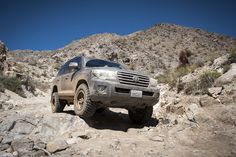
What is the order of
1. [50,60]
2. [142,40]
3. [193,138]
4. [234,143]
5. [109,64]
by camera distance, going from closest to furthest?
[234,143] < [193,138] < [109,64] < [50,60] < [142,40]

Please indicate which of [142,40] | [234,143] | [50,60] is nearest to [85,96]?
[234,143]

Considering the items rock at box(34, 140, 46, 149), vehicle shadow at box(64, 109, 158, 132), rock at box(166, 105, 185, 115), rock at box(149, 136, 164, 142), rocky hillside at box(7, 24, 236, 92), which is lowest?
rock at box(34, 140, 46, 149)

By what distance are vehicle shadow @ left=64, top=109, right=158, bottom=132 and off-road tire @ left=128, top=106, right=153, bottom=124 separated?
5.4 inches

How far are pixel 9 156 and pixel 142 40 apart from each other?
114ft

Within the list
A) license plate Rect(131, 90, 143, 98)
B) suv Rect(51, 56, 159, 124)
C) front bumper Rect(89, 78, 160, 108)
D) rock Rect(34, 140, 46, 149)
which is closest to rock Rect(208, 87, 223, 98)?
suv Rect(51, 56, 159, 124)

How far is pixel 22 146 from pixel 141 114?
3373 millimetres

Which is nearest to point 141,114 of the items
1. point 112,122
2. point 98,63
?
point 112,122

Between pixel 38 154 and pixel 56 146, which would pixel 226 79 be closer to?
pixel 56 146

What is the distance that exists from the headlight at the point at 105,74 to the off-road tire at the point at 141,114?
171 centimetres

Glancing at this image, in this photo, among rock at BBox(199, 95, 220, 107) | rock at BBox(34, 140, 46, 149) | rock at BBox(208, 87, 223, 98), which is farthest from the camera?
rock at BBox(208, 87, 223, 98)

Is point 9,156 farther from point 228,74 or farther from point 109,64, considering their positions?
point 228,74

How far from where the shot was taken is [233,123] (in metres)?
5.54

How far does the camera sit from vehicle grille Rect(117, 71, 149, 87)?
5922 millimetres

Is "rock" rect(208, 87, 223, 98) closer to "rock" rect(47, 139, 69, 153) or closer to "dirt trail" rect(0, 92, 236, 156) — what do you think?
"dirt trail" rect(0, 92, 236, 156)
